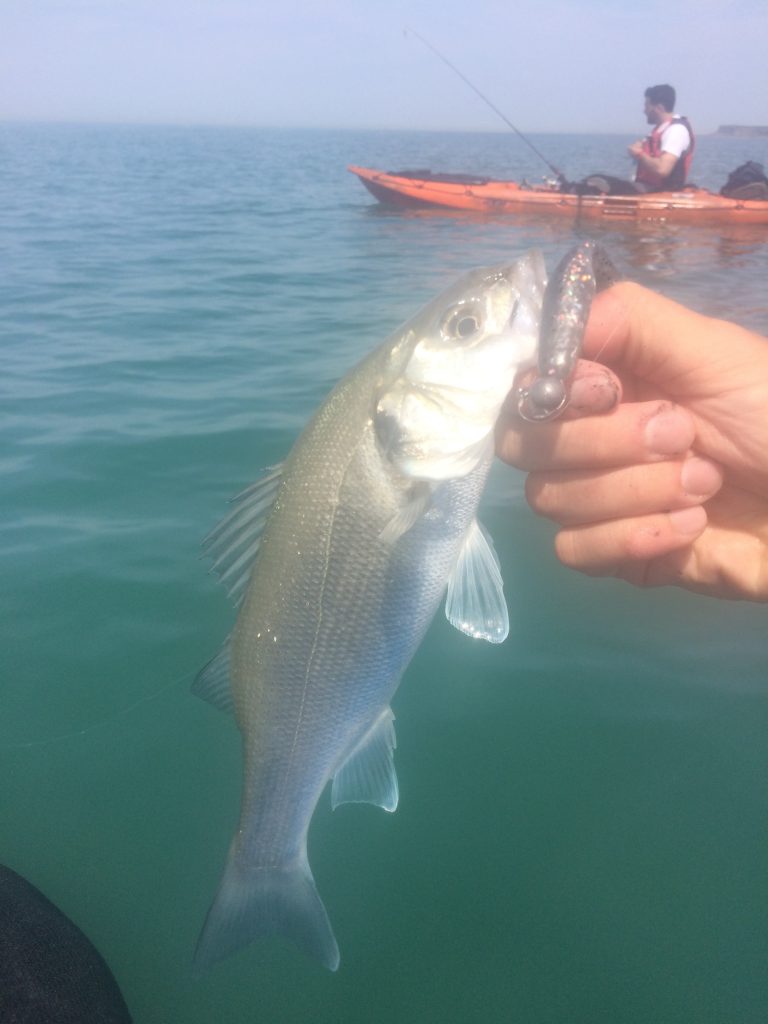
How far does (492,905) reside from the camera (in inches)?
115

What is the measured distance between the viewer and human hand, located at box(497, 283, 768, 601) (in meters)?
2.12

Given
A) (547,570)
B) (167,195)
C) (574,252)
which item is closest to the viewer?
(574,252)

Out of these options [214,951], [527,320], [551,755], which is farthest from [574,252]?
[551,755]

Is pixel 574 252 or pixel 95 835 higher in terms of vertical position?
pixel 574 252

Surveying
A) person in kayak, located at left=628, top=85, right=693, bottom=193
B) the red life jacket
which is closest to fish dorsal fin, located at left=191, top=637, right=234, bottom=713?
person in kayak, located at left=628, top=85, right=693, bottom=193

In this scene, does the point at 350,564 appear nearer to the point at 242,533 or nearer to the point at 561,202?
the point at 242,533

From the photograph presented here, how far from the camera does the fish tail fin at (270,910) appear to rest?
2.33 m

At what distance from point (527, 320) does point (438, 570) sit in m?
0.73

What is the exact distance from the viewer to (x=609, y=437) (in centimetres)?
217

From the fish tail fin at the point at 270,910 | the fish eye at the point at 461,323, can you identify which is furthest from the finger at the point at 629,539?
the fish tail fin at the point at 270,910

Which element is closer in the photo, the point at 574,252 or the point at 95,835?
the point at 574,252

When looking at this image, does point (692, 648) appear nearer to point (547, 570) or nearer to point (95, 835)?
point (547, 570)

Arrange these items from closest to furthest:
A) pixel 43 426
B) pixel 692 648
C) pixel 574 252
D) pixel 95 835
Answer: pixel 574 252
pixel 95 835
pixel 692 648
pixel 43 426

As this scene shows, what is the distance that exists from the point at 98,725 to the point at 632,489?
8.93ft
